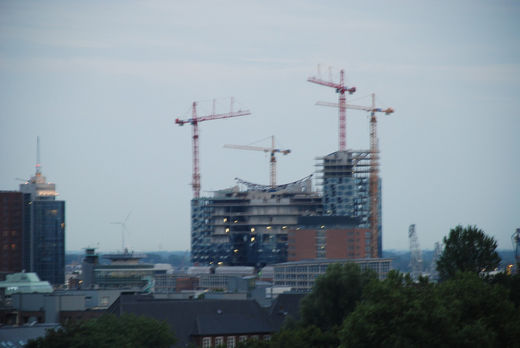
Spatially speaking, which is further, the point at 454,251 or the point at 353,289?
the point at 454,251

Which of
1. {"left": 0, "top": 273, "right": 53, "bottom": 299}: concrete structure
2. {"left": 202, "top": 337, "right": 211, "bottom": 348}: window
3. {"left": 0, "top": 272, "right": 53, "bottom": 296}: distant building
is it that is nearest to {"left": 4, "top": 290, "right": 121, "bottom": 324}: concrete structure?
{"left": 202, "top": 337, "right": 211, "bottom": 348}: window

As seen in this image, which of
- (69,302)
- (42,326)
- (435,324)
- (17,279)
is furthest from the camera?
(17,279)

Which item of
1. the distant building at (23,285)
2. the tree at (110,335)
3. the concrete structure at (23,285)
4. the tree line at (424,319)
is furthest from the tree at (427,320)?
the distant building at (23,285)

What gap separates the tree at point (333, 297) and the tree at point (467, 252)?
10.0 m

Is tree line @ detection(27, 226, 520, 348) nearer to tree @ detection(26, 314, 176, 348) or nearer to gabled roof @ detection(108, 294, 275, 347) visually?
tree @ detection(26, 314, 176, 348)

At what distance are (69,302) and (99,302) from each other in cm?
1953

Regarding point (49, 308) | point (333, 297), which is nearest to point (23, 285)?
point (49, 308)

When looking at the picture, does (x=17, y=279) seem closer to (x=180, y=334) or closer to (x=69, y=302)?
(x=69, y=302)

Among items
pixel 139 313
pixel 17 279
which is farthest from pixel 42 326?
pixel 17 279

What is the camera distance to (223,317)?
11631cm

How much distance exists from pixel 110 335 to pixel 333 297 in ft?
92.1

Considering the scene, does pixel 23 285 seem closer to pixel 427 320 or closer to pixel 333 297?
pixel 333 297

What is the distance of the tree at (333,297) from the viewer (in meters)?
104

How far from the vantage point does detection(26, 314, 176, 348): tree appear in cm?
8188
